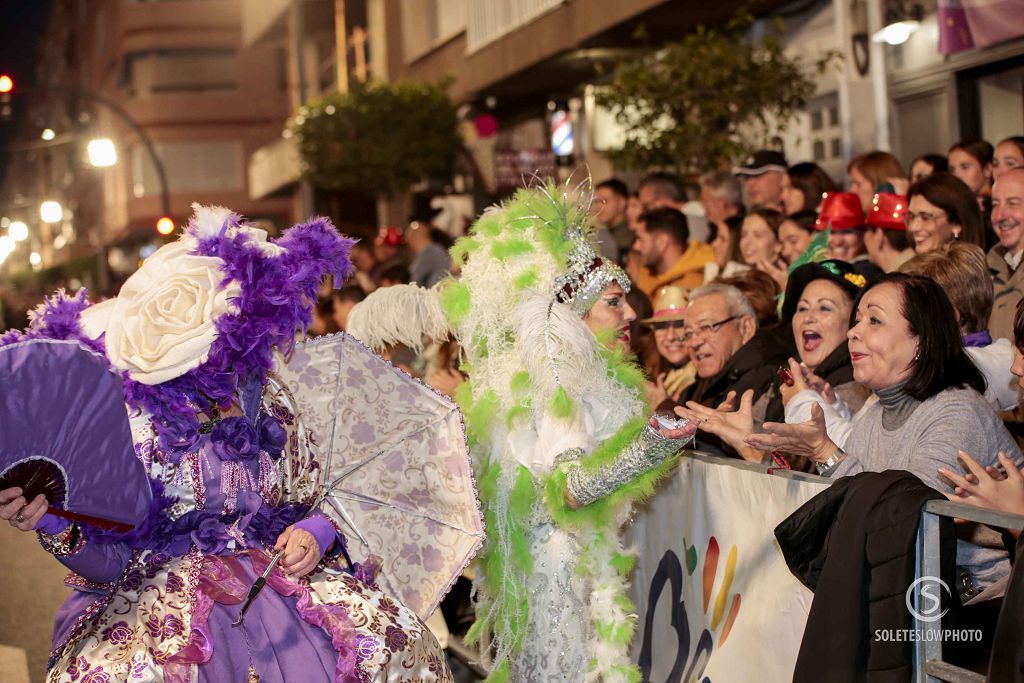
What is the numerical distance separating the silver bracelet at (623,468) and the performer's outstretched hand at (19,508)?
166 centimetres

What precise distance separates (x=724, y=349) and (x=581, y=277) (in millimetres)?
1821

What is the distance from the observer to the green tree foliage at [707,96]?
10.7 metres

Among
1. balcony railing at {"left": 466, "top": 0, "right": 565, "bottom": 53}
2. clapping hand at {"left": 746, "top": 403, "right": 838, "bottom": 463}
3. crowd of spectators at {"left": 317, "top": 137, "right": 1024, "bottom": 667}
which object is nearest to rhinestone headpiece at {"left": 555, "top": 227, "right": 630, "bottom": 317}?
crowd of spectators at {"left": 317, "top": 137, "right": 1024, "bottom": 667}

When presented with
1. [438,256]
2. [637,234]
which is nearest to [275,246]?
[637,234]

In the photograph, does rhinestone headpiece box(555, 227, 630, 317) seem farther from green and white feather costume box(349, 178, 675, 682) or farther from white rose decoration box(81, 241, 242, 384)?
white rose decoration box(81, 241, 242, 384)

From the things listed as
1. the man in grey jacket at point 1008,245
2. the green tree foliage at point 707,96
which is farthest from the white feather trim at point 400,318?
the green tree foliage at point 707,96

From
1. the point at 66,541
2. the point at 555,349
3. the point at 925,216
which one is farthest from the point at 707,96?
the point at 66,541

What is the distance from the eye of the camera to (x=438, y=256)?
10.9 m

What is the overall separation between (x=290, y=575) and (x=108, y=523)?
→ 535 millimetres

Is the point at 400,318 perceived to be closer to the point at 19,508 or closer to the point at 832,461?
the point at 832,461

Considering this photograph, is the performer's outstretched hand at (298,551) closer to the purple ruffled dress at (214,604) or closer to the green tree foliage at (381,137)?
the purple ruffled dress at (214,604)

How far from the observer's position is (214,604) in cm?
338

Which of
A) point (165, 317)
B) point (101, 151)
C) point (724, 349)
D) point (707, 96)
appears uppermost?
point (101, 151)

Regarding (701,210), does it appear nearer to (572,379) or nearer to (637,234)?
(637,234)
